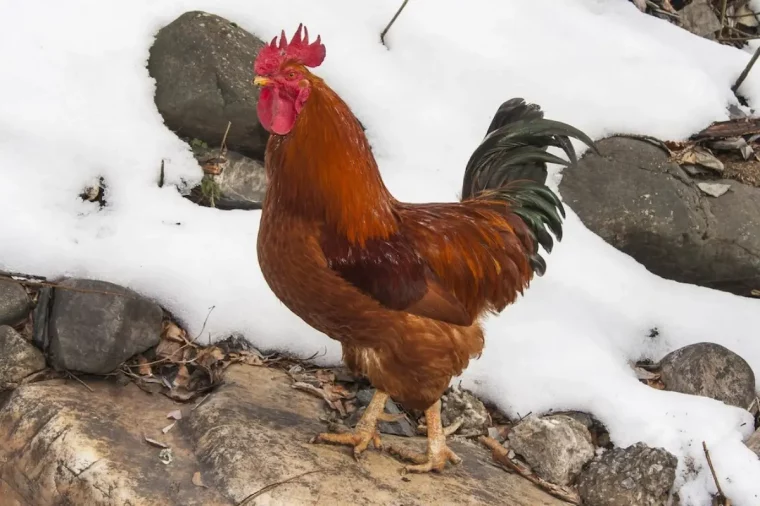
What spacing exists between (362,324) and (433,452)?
0.73 metres

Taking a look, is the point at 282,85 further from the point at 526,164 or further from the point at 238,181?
the point at 238,181

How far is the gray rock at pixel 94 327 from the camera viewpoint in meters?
2.85

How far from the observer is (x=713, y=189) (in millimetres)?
4664

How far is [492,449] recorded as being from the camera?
319cm

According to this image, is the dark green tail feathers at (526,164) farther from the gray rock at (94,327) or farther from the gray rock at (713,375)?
the gray rock at (94,327)

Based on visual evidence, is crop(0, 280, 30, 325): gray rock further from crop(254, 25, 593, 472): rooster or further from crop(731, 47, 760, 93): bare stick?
crop(731, 47, 760, 93): bare stick

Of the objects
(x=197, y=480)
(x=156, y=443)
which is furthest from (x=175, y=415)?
(x=197, y=480)

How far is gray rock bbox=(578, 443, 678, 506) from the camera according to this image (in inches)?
117

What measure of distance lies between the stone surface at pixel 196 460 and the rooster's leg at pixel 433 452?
2.2 inches

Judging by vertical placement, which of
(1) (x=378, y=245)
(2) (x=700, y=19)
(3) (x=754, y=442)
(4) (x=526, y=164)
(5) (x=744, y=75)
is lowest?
(3) (x=754, y=442)

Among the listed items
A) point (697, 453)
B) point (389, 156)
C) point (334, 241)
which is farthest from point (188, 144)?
point (697, 453)

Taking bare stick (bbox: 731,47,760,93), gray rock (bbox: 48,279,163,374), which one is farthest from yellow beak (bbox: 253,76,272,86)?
bare stick (bbox: 731,47,760,93)

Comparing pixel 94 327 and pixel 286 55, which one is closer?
pixel 286 55

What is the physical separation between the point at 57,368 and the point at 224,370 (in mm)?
720
